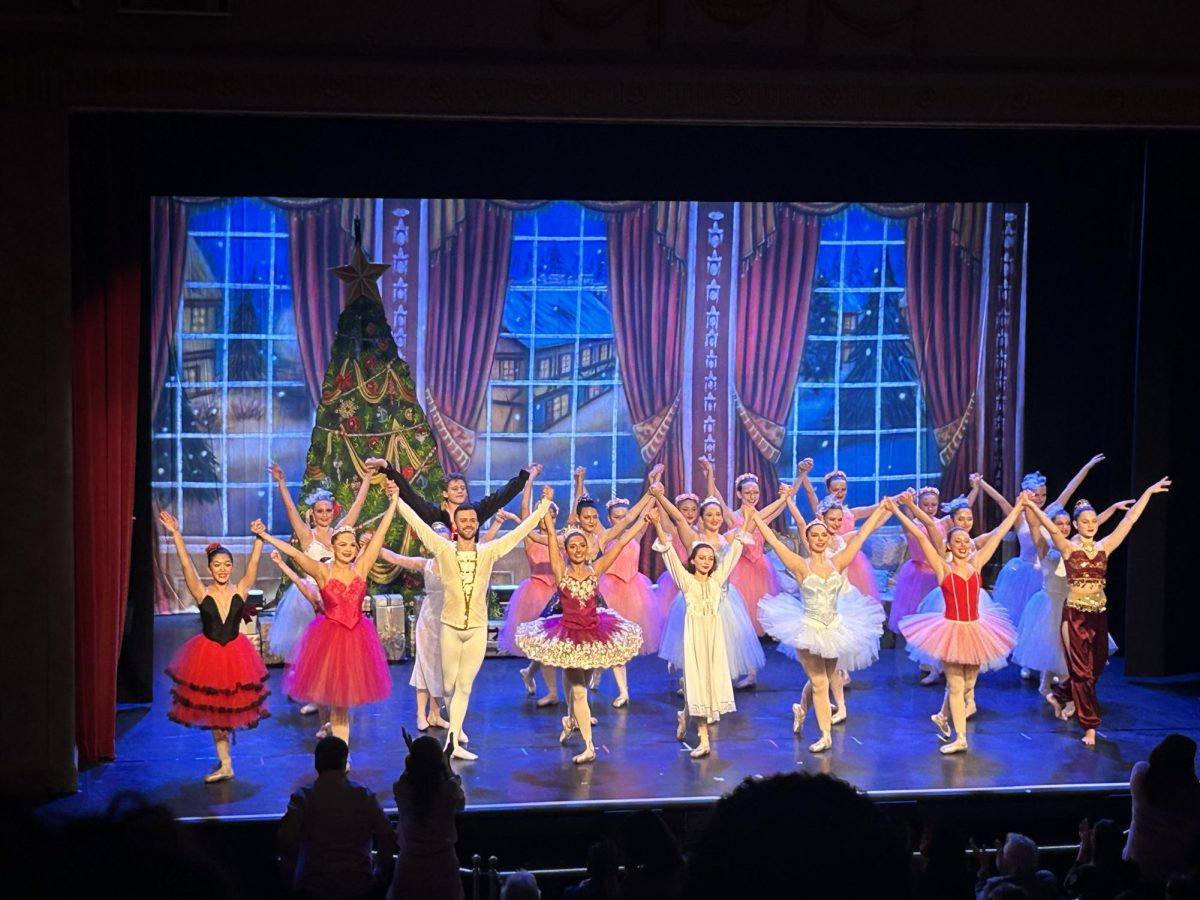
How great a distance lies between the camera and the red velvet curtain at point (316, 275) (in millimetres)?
10484

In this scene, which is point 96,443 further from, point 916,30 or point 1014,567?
point 1014,567

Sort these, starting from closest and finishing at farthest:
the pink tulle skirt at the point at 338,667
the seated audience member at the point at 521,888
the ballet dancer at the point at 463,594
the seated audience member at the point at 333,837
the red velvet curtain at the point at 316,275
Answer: the seated audience member at the point at 521,888, the seated audience member at the point at 333,837, the pink tulle skirt at the point at 338,667, the ballet dancer at the point at 463,594, the red velvet curtain at the point at 316,275

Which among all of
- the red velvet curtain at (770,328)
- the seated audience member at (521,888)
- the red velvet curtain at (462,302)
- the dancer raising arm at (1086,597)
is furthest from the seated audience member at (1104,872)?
the red velvet curtain at (462,302)

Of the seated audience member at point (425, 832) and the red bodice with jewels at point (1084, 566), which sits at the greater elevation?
the red bodice with jewels at point (1084, 566)

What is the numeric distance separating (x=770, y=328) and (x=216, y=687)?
5427mm

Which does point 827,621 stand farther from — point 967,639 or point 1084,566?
point 1084,566

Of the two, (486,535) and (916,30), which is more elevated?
(916,30)

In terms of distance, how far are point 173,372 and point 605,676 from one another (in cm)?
375

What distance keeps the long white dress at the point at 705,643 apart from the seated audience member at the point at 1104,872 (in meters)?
3.32

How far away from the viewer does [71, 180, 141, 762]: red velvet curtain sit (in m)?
7.29

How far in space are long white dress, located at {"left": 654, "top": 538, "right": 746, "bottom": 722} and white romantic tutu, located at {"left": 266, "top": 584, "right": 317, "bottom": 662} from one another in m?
2.18

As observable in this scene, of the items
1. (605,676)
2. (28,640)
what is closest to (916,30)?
(605,676)

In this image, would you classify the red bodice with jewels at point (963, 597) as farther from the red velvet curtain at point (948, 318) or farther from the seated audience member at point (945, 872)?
the seated audience member at point (945, 872)

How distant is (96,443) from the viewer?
24.1 ft
